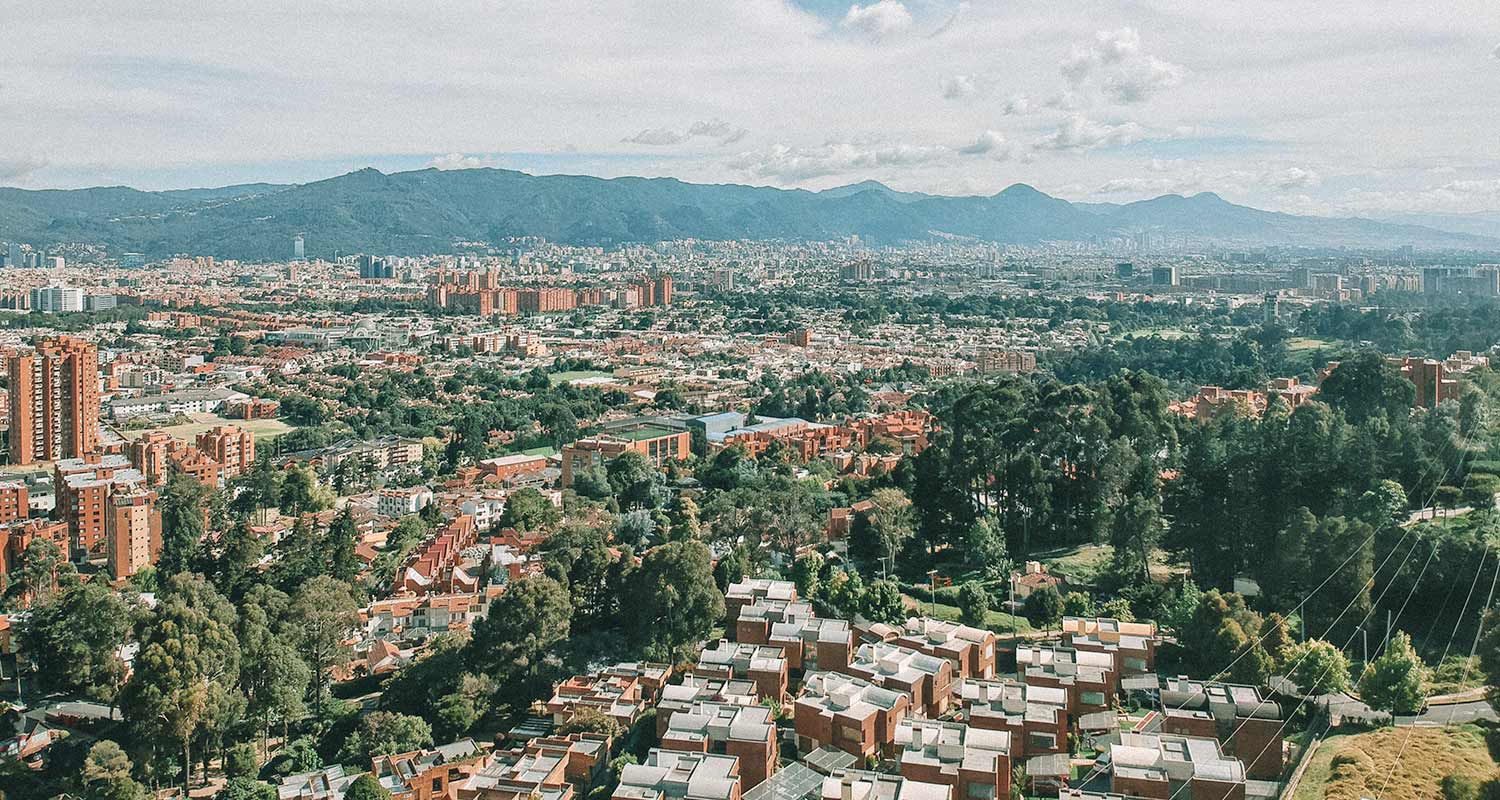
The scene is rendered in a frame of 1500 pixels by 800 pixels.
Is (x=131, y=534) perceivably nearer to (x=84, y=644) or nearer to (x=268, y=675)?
(x=84, y=644)

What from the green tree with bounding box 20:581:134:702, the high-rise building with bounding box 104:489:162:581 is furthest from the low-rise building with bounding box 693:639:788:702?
the high-rise building with bounding box 104:489:162:581

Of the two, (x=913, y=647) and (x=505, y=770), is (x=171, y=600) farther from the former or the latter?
(x=913, y=647)

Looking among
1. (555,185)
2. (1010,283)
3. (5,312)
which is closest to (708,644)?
(5,312)

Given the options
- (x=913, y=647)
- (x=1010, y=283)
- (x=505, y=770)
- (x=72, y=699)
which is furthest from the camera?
(x=1010, y=283)

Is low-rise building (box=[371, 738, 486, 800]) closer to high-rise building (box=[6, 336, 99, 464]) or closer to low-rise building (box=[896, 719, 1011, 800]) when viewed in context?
low-rise building (box=[896, 719, 1011, 800])

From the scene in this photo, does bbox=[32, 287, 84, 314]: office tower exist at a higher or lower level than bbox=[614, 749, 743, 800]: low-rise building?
higher

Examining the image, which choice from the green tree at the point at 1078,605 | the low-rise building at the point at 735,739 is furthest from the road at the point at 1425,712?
the low-rise building at the point at 735,739
